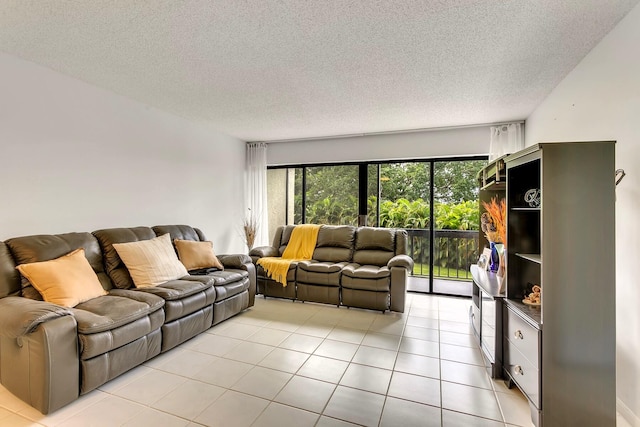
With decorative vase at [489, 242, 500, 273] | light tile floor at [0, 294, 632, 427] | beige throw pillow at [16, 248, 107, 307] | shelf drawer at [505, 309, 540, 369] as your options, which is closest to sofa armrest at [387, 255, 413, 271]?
light tile floor at [0, 294, 632, 427]

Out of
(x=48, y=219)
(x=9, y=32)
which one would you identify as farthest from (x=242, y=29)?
(x=48, y=219)

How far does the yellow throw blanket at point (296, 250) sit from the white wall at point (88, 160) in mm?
Answer: 1163

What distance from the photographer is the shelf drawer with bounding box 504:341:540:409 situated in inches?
67.7

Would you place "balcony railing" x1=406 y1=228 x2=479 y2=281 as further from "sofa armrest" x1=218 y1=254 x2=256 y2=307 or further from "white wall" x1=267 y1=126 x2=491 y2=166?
"sofa armrest" x1=218 y1=254 x2=256 y2=307

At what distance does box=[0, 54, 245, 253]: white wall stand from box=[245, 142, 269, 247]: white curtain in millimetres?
870

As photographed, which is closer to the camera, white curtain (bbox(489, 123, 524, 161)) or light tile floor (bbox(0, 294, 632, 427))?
light tile floor (bbox(0, 294, 632, 427))

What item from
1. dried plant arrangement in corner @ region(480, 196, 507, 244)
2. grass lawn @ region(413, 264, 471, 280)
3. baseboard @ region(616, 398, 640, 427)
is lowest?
baseboard @ region(616, 398, 640, 427)

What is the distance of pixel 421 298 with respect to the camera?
4332mm

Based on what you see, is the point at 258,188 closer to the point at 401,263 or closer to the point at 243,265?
the point at 243,265

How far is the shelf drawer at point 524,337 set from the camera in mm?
1725

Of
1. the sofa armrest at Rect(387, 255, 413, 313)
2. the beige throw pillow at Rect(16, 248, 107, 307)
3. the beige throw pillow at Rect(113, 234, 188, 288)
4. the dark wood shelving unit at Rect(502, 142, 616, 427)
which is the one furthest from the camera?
the sofa armrest at Rect(387, 255, 413, 313)

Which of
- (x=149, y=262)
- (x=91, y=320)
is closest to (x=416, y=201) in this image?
(x=149, y=262)

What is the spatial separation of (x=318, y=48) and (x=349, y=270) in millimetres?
2478

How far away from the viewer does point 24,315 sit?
1.77 m
